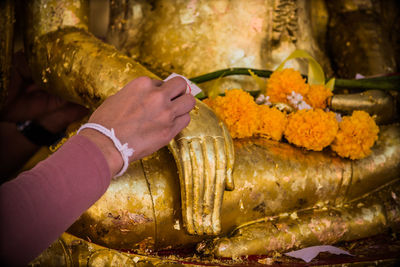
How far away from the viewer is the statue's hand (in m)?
0.84

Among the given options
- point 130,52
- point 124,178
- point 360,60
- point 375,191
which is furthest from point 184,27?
point 375,191

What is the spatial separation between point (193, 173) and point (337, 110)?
62cm

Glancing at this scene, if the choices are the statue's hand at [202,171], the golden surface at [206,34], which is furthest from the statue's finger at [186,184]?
the golden surface at [206,34]

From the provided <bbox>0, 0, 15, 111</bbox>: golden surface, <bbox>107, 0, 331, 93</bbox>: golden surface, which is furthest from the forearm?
<bbox>107, 0, 331, 93</bbox>: golden surface

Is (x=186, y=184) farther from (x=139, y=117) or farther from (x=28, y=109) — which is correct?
(x=28, y=109)

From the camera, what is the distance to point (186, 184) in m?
0.85

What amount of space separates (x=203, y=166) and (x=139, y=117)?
Result: 246 millimetres

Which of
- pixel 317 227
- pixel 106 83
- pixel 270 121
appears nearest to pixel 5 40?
pixel 106 83

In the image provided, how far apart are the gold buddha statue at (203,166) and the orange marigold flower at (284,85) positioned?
158mm

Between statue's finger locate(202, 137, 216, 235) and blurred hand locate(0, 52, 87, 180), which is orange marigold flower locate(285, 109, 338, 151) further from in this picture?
blurred hand locate(0, 52, 87, 180)

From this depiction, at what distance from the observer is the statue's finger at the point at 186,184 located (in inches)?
32.9

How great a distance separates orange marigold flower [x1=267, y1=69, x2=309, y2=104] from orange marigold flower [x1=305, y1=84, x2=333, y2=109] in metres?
0.02

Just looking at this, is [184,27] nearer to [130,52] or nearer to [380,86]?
[130,52]

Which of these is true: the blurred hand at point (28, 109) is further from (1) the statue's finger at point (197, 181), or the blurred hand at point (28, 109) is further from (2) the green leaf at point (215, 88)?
(1) the statue's finger at point (197, 181)
